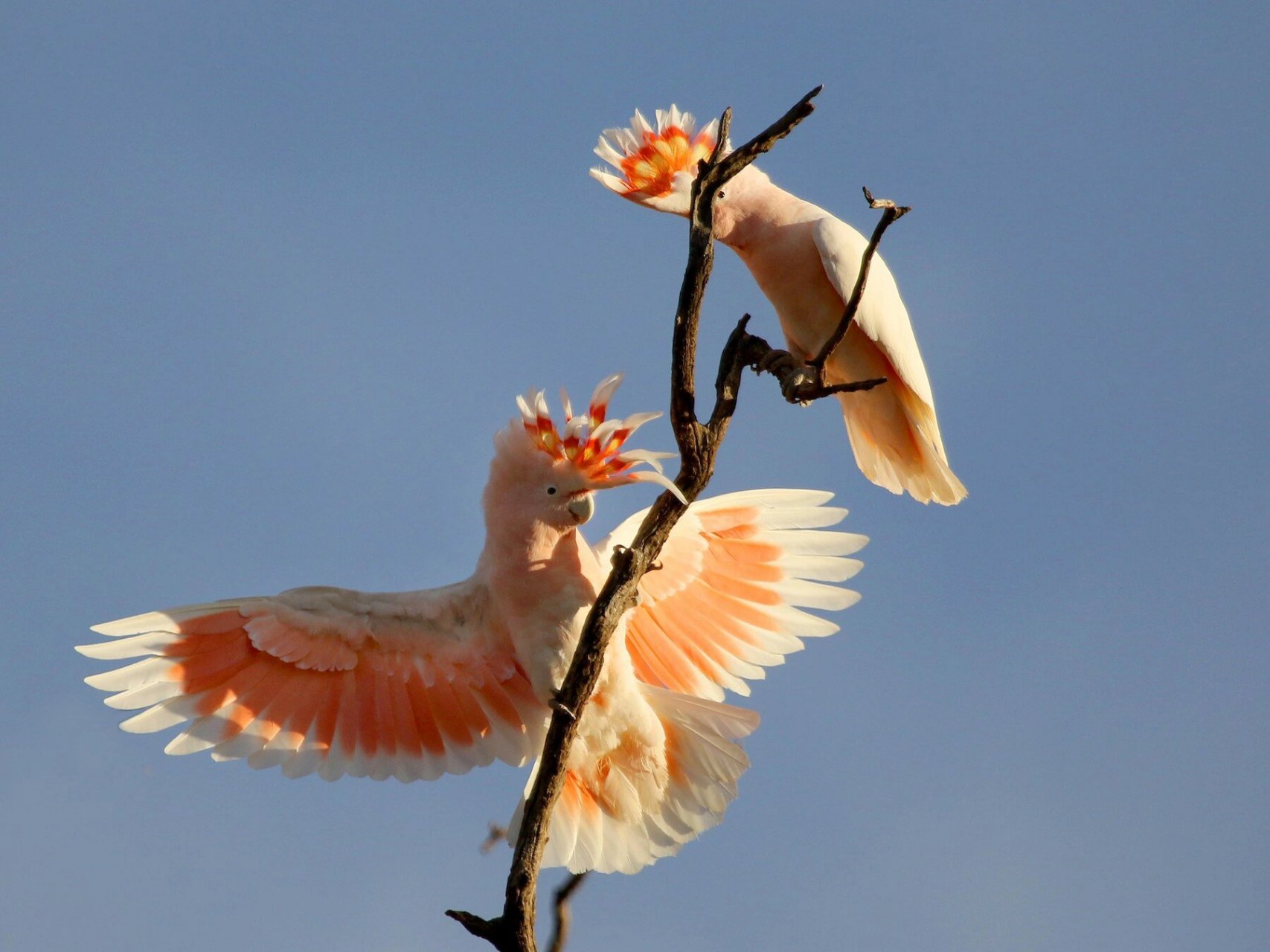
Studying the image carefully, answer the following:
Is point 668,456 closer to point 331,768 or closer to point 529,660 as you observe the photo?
point 529,660

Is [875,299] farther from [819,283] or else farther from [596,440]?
[596,440]

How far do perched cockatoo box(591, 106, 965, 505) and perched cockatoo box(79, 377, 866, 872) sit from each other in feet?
1.37

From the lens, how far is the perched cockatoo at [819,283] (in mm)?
4879

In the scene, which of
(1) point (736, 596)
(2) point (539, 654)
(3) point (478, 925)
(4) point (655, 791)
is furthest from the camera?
(1) point (736, 596)

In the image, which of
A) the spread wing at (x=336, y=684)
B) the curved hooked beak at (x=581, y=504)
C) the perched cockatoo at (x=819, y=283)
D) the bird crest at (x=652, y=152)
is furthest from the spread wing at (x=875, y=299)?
the spread wing at (x=336, y=684)

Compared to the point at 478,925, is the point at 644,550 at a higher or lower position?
higher

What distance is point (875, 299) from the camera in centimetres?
490

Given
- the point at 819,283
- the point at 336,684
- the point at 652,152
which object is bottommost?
the point at 336,684

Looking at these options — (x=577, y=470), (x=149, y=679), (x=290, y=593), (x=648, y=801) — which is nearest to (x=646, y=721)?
(x=648, y=801)

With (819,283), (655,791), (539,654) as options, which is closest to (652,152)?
(819,283)

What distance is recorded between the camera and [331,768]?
492cm

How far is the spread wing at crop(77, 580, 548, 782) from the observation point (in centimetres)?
471

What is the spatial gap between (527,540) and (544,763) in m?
0.83

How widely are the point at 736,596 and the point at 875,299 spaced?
4.45ft
